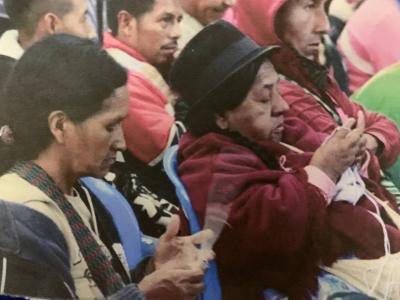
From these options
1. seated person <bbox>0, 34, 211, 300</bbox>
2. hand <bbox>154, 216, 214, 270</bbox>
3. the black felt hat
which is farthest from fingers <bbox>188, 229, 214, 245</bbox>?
the black felt hat

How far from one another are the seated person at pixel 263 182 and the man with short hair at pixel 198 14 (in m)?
0.01

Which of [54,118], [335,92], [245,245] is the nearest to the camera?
[54,118]

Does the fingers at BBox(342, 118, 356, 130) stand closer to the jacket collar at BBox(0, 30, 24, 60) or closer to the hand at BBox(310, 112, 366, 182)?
Answer: the hand at BBox(310, 112, 366, 182)

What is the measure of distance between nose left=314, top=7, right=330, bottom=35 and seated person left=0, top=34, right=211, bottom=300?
1.37 ft

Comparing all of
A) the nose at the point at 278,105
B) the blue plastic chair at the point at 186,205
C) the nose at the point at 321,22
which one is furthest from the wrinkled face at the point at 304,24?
the blue plastic chair at the point at 186,205

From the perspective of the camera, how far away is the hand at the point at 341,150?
1.74 m

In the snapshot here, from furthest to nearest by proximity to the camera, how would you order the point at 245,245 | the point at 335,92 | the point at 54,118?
the point at 335,92
the point at 245,245
the point at 54,118

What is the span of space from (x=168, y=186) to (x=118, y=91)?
200mm

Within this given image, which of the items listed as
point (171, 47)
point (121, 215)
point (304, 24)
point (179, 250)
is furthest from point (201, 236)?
point (304, 24)

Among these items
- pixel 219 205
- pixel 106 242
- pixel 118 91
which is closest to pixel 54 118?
pixel 118 91

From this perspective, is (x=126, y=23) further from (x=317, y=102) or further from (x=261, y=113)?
(x=317, y=102)

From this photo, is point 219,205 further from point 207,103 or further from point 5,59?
point 5,59

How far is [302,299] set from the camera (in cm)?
173

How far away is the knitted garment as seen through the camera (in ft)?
5.22
